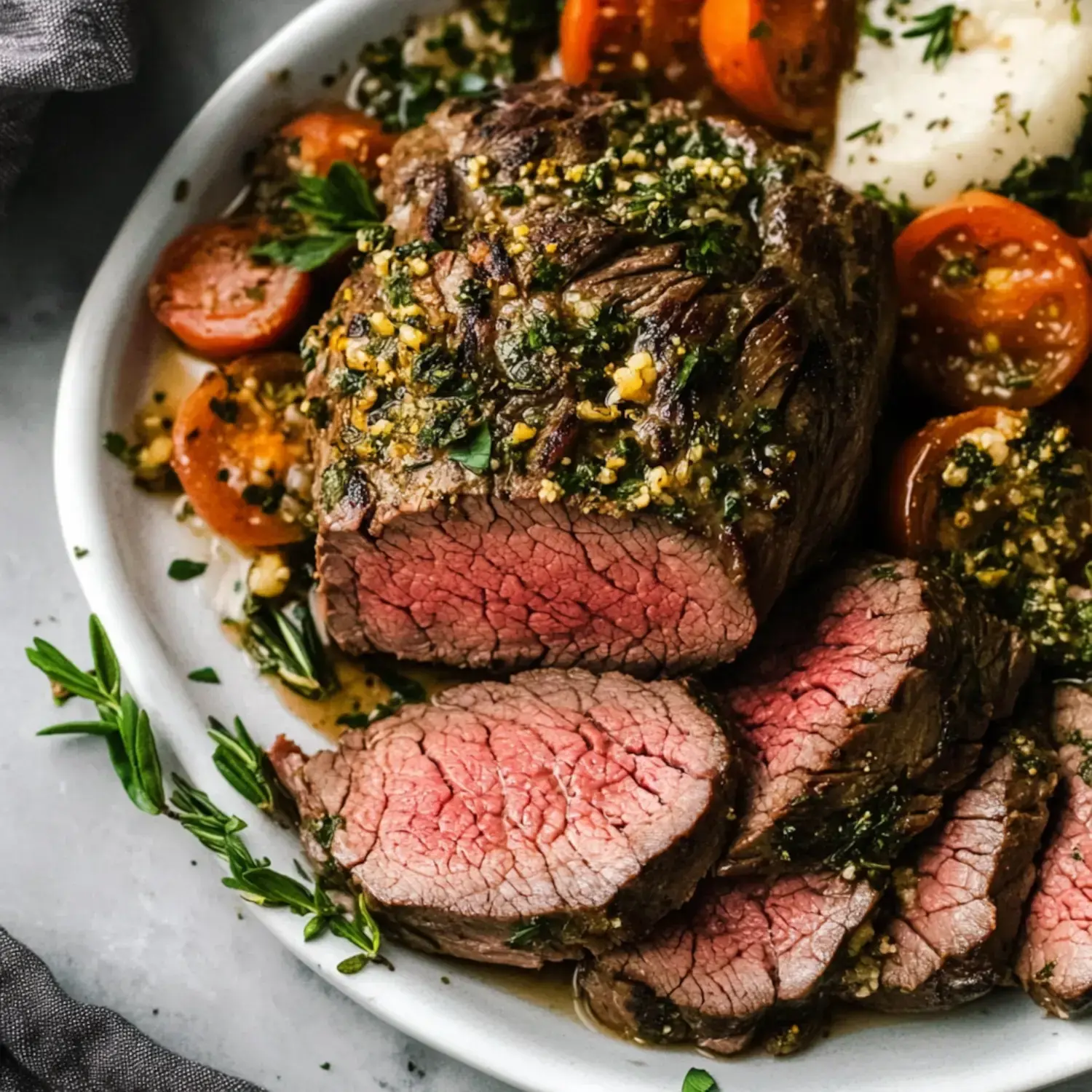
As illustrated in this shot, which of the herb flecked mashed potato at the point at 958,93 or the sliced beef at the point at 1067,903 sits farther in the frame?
the herb flecked mashed potato at the point at 958,93

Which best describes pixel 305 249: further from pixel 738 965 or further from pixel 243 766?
pixel 738 965

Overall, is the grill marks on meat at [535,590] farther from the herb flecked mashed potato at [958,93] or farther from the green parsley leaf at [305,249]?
the herb flecked mashed potato at [958,93]

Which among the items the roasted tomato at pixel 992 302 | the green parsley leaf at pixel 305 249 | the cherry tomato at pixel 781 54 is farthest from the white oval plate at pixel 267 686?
the roasted tomato at pixel 992 302

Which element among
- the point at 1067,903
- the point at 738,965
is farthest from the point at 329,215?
the point at 1067,903

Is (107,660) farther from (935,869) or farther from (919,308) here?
(919,308)

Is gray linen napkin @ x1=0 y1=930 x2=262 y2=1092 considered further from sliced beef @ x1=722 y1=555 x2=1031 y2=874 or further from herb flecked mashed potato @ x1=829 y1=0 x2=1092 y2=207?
herb flecked mashed potato @ x1=829 y1=0 x2=1092 y2=207

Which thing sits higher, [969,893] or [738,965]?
[969,893]

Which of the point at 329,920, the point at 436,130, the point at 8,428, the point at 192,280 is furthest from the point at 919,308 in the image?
the point at 8,428
